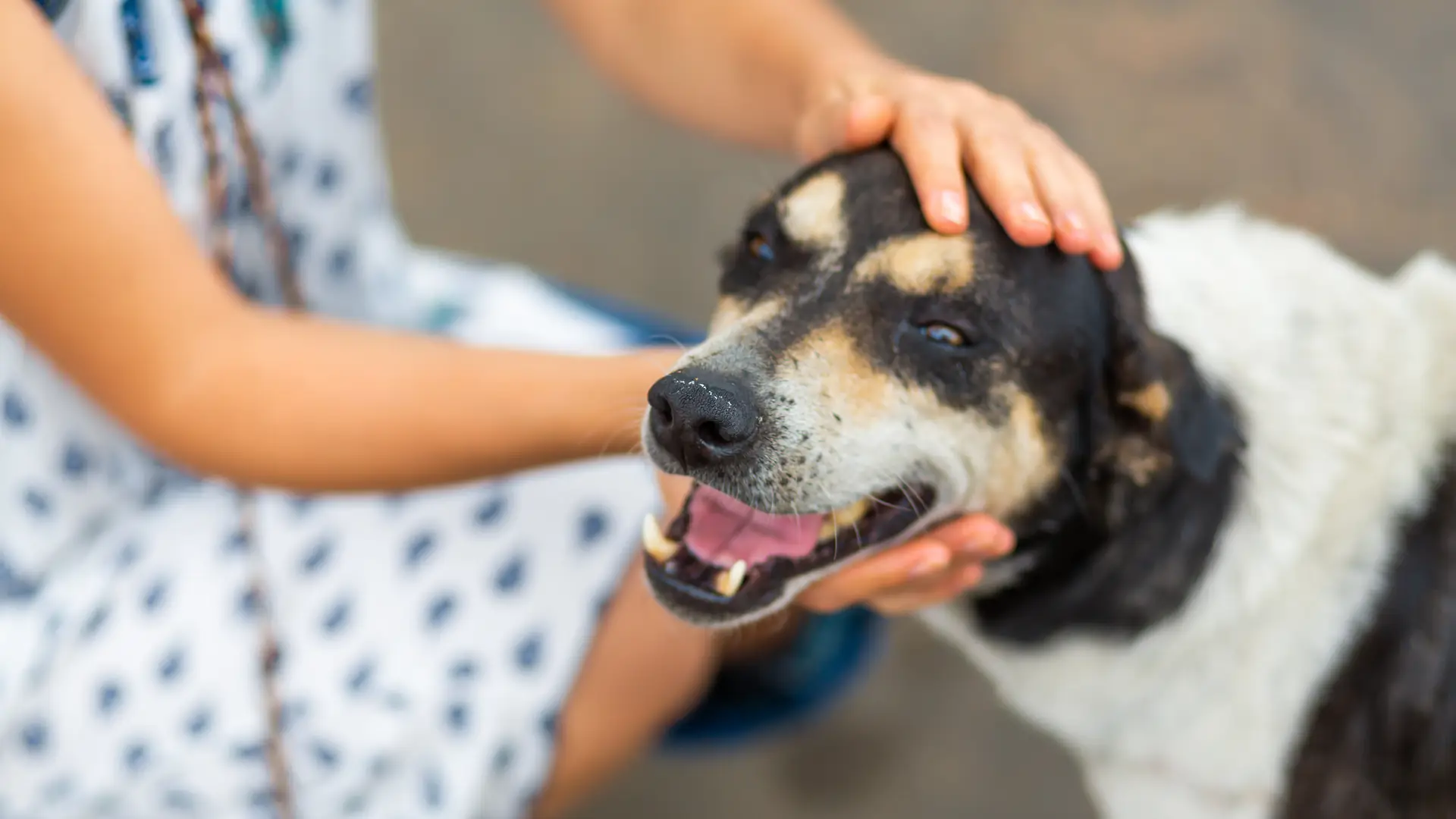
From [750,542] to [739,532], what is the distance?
0.02m

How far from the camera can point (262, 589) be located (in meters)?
2.01

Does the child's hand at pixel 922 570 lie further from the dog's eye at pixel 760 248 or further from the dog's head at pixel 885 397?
the dog's eye at pixel 760 248

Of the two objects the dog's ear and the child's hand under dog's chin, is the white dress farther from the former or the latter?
the dog's ear

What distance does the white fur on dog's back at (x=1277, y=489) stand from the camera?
185 cm

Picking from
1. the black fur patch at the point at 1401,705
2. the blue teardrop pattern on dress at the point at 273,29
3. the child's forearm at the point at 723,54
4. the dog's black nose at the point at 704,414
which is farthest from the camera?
the child's forearm at the point at 723,54

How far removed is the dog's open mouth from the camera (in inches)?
65.9

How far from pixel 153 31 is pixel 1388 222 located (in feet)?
10.1

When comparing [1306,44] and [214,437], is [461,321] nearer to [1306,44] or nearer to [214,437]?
[214,437]

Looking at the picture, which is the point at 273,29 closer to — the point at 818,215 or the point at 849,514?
the point at 818,215

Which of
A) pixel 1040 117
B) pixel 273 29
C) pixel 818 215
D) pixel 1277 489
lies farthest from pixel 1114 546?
pixel 1040 117

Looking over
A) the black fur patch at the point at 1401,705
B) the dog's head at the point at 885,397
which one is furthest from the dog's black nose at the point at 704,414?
the black fur patch at the point at 1401,705

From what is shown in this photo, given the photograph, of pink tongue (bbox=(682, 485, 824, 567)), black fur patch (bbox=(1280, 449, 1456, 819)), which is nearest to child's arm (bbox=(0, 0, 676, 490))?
pink tongue (bbox=(682, 485, 824, 567))

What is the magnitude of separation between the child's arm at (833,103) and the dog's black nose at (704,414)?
1.17 feet

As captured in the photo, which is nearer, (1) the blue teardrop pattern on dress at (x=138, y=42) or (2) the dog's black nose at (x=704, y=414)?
(2) the dog's black nose at (x=704, y=414)
